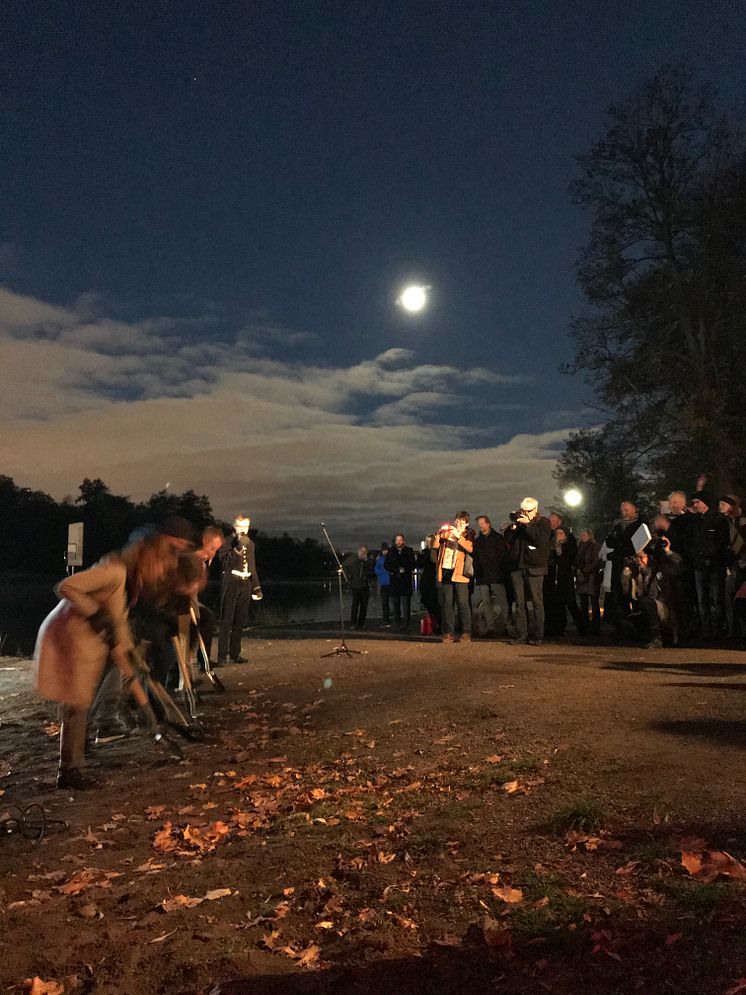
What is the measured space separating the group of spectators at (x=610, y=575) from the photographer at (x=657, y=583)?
0.02 meters

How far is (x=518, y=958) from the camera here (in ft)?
12.1

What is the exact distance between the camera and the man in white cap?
13.3 metres

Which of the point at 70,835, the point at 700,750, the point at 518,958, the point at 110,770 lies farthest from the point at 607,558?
the point at 518,958

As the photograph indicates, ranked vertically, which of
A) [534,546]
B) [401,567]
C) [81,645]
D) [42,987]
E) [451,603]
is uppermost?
[534,546]

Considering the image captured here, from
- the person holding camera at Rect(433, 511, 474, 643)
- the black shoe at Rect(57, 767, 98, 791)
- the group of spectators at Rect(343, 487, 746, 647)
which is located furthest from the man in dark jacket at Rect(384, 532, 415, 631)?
the black shoe at Rect(57, 767, 98, 791)

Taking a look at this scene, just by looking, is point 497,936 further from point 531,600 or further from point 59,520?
point 59,520

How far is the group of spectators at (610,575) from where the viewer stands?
1301cm

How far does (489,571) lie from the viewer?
52.1 ft

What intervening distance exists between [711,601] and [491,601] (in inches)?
159

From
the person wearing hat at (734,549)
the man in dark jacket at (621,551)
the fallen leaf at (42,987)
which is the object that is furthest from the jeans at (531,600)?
the fallen leaf at (42,987)

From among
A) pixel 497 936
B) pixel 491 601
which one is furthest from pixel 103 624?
pixel 491 601

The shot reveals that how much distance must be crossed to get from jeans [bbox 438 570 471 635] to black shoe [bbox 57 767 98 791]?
349 inches

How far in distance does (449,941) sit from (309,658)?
36.4ft

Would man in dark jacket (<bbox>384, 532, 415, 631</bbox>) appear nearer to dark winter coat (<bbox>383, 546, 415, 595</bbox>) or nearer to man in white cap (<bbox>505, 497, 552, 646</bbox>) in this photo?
dark winter coat (<bbox>383, 546, 415, 595</bbox>)
